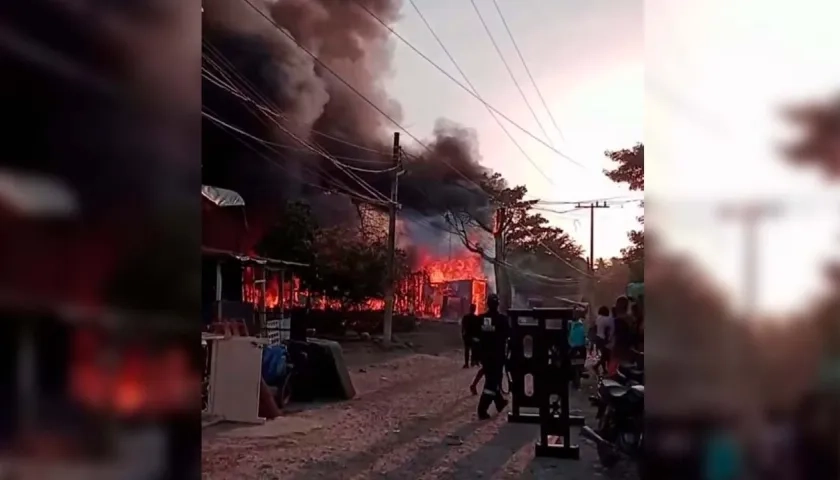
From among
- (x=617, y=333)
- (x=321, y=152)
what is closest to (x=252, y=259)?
(x=321, y=152)

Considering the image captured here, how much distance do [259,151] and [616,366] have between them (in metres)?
1.29

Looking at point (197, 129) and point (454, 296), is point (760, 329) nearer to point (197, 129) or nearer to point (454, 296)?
point (454, 296)

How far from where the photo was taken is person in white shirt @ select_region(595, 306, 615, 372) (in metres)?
1.92

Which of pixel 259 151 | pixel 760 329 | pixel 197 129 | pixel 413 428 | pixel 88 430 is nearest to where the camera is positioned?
pixel 760 329

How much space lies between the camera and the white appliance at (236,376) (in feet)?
8.26

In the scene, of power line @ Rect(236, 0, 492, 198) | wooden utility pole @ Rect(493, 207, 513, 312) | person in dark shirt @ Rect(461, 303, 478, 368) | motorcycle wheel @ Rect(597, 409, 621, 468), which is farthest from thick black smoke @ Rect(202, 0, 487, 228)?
motorcycle wheel @ Rect(597, 409, 621, 468)

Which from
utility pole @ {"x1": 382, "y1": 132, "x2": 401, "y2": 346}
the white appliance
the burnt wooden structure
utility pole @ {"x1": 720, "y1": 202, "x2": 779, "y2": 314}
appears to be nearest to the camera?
utility pole @ {"x1": 720, "y1": 202, "x2": 779, "y2": 314}

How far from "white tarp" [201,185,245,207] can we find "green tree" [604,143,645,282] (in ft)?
3.68

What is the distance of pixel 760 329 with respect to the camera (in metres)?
1.39

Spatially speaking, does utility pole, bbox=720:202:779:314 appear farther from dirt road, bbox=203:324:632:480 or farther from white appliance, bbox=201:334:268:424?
white appliance, bbox=201:334:268:424

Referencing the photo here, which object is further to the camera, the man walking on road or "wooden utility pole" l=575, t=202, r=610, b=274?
the man walking on road

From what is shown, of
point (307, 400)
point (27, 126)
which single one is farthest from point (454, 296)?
point (27, 126)

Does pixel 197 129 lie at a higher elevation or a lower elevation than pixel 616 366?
higher

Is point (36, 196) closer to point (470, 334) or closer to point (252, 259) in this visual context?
point (252, 259)
